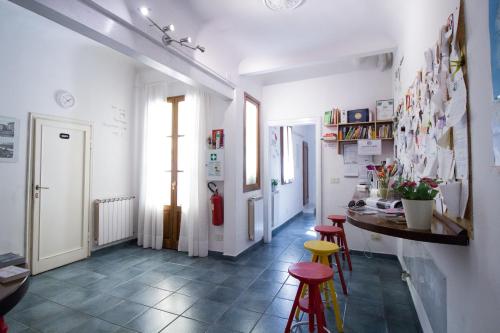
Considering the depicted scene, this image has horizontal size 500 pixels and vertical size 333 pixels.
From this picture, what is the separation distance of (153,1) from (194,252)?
3.25 metres

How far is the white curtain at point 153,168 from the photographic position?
427 cm

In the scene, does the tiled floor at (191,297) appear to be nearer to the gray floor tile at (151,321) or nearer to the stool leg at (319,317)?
the gray floor tile at (151,321)

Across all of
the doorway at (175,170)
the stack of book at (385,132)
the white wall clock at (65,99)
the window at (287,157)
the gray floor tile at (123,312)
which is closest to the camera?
the gray floor tile at (123,312)

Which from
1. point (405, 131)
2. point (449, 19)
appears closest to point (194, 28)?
point (449, 19)

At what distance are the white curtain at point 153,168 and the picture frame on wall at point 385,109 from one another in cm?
343

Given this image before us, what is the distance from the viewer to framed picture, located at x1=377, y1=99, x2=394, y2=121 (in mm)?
3578

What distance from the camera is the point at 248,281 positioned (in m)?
2.99

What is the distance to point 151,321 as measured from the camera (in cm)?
220

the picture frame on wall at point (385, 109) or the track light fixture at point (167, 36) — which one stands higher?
the track light fixture at point (167, 36)

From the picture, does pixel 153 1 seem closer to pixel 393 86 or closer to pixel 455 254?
pixel 455 254

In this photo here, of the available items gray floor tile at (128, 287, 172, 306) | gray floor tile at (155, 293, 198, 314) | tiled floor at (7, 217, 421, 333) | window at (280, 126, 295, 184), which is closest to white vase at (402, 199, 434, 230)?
tiled floor at (7, 217, 421, 333)

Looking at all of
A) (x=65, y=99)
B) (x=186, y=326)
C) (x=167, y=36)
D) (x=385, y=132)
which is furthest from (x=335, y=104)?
(x=65, y=99)

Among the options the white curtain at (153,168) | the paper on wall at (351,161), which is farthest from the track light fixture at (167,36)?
the paper on wall at (351,161)

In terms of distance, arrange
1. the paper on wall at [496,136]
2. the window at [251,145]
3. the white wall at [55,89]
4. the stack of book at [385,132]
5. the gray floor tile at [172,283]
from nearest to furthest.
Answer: the paper on wall at [496,136] < the gray floor tile at [172,283] < the white wall at [55,89] < the stack of book at [385,132] < the window at [251,145]
